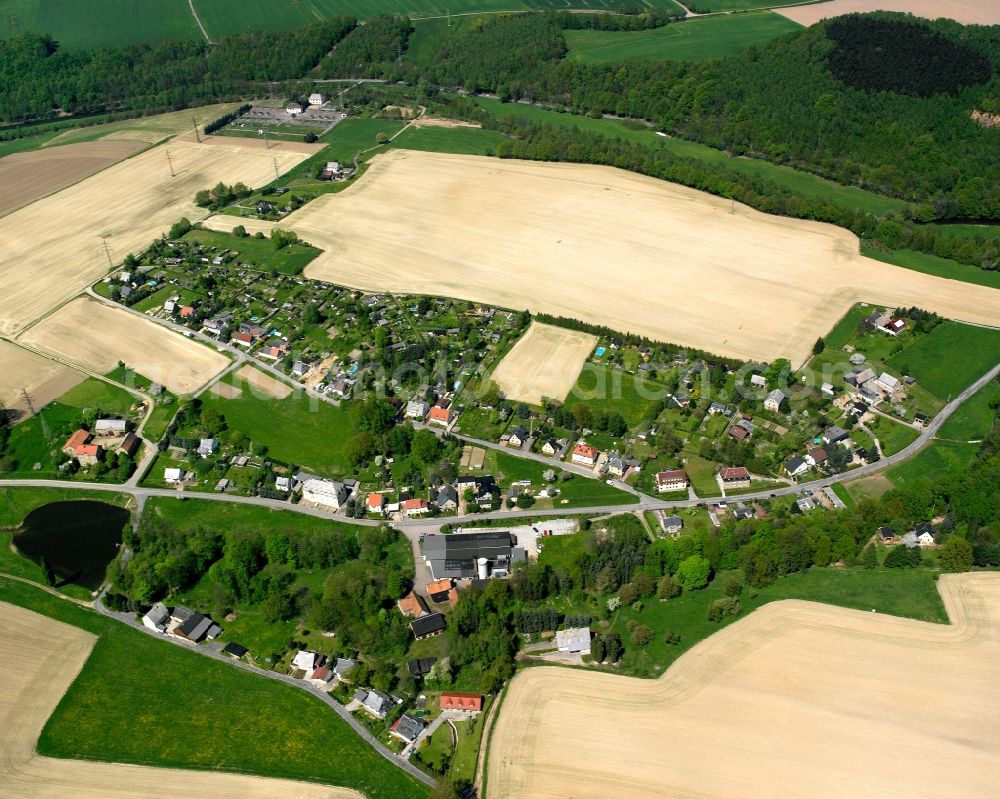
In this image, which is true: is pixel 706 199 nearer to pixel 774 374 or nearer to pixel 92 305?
pixel 774 374

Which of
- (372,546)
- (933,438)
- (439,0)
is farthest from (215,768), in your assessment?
(439,0)

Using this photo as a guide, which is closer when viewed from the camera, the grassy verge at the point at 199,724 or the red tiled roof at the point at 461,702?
the grassy verge at the point at 199,724

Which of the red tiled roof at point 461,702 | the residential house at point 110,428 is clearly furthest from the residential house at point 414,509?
the residential house at point 110,428

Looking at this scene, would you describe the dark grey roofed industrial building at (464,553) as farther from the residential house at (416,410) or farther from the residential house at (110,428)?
the residential house at (110,428)

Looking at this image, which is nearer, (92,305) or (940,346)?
(940,346)

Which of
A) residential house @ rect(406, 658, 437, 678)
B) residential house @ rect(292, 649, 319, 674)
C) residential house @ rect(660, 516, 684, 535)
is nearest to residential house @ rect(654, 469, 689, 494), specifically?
residential house @ rect(660, 516, 684, 535)

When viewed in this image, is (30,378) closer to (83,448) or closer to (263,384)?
(83,448)
